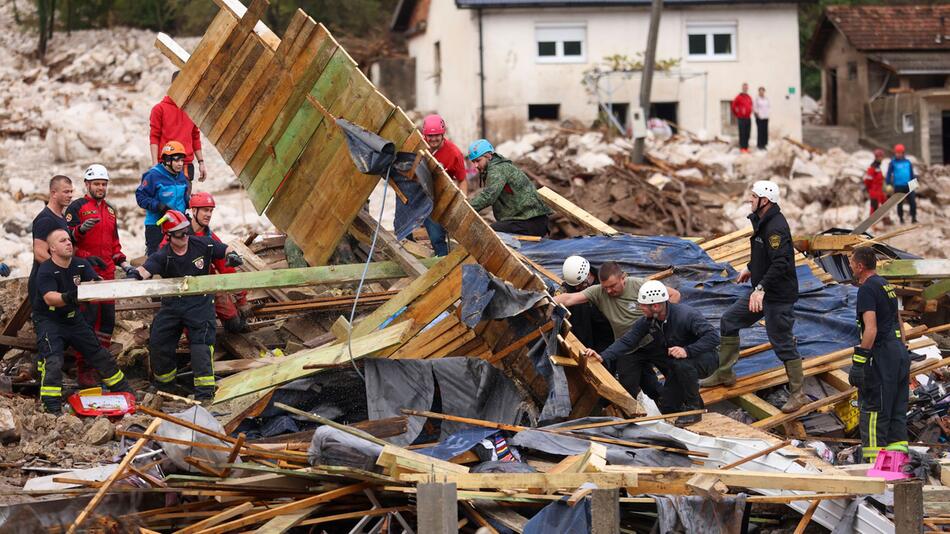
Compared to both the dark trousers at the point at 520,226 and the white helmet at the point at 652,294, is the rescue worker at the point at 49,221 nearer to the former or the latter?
the dark trousers at the point at 520,226

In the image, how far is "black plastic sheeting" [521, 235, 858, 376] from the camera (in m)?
11.7

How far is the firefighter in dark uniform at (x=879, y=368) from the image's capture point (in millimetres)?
9539

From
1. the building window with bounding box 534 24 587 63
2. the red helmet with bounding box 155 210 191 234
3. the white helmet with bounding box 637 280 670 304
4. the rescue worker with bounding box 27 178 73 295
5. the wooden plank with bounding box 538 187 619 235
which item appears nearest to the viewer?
the white helmet with bounding box 637 280 670 304

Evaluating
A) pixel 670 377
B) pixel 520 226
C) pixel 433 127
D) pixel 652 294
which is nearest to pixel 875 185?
pixel 520 226

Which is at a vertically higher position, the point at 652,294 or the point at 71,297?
the point at 71,297

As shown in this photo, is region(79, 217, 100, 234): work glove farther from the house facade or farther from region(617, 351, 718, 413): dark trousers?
the house facade

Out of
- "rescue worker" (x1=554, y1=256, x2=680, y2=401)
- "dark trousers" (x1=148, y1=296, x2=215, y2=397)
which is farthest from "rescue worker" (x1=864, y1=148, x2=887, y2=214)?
"dark trousers" (x1=148, y1=296, x2=215, y2=397)

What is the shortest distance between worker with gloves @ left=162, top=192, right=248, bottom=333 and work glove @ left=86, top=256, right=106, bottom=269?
546mm

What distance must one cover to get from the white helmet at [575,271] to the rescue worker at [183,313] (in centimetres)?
287

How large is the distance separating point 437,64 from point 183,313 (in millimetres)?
23823

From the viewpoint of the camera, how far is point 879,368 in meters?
9.61

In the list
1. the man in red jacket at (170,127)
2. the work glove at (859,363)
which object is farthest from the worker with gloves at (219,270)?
the work glove at (859,363)

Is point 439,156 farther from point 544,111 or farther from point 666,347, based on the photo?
point 544,111

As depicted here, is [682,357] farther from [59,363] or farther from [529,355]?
[59,363]
